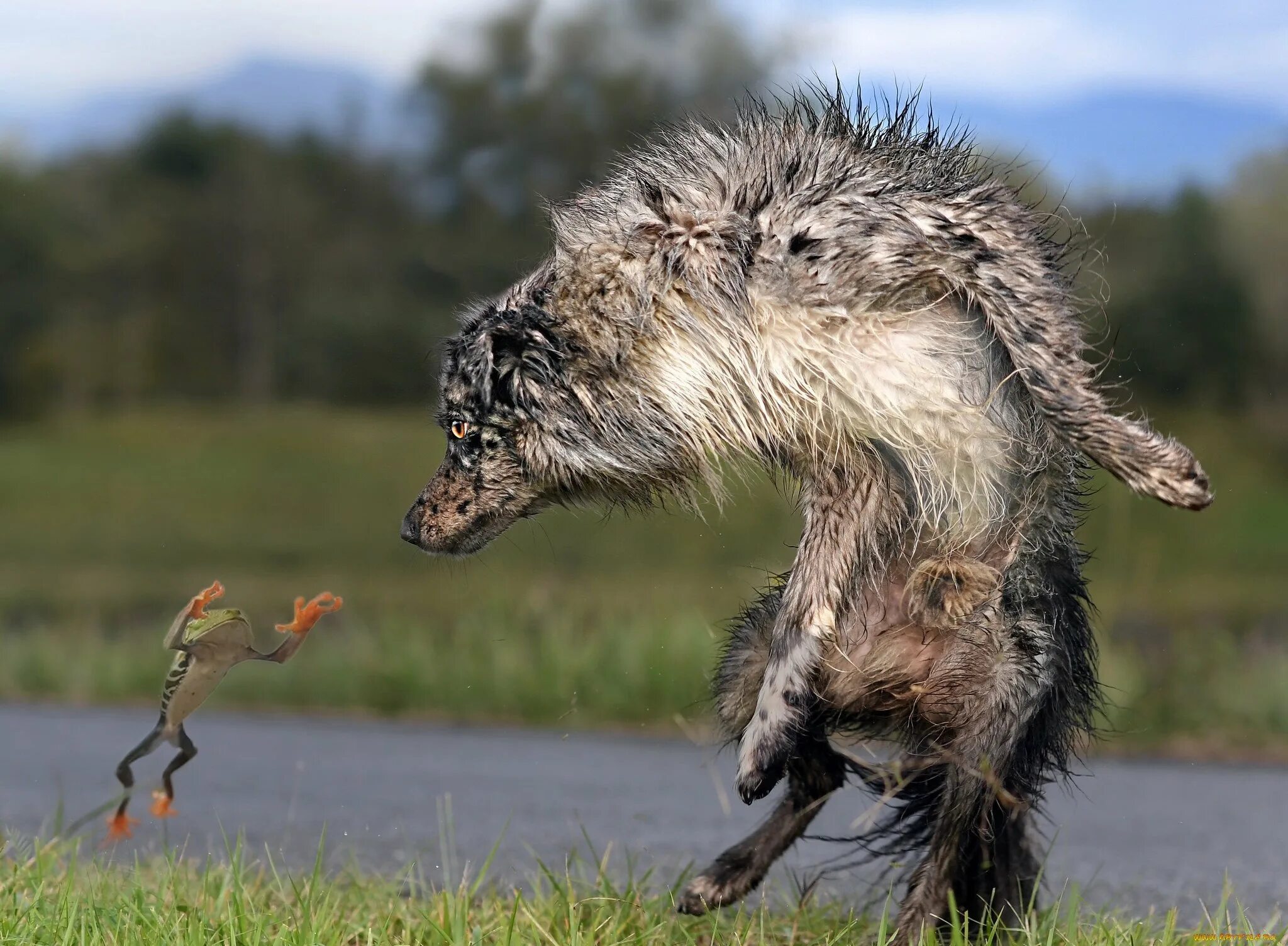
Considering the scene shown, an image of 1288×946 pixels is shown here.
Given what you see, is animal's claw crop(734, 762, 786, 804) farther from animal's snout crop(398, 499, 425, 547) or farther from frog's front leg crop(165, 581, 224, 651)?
frog's front leg crop(165, 581, 224, 651)

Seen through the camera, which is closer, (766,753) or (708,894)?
(766,753)

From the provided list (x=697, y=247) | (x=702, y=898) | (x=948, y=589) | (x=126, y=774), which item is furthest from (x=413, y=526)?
(x=948, y=589)

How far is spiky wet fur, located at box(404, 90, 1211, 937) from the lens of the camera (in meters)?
3.96

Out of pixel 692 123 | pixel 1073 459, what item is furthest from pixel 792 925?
pixel 692 123

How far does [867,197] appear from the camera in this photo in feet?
13.3

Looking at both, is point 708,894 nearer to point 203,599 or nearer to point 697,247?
point 203,599

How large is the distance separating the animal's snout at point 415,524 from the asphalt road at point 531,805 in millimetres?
1113

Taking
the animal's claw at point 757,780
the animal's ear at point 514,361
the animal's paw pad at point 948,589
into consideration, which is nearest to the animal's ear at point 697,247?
the animal's ear at point 514,361

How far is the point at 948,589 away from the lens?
13.3 ft

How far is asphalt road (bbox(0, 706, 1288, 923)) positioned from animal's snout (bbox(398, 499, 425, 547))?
43.8 inches

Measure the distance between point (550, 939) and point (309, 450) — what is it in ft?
85.8

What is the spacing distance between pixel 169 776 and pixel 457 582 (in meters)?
13.0

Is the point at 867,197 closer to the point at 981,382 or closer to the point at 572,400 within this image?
the point at 981,382

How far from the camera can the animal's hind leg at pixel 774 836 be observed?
454 cm
